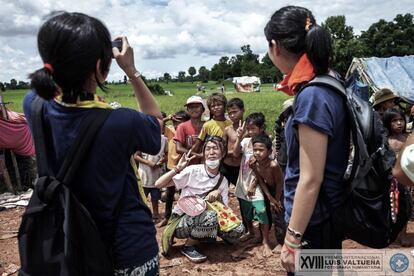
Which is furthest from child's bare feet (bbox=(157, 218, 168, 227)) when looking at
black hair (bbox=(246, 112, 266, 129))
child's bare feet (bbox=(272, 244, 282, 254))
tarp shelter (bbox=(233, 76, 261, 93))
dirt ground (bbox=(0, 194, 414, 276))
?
tarp shelter (bbox=(233, 76, 261, 93))

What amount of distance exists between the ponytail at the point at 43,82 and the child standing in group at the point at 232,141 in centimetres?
332

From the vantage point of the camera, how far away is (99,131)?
132 cm

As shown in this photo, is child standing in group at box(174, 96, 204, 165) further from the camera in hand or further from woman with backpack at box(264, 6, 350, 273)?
the camera in hand

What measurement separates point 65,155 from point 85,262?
405mm

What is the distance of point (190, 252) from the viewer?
379 cm

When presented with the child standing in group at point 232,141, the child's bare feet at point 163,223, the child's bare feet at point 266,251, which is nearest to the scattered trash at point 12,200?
the child's bare feet at point 163,223

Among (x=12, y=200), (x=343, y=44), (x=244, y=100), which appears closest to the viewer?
(x=12, y=200)

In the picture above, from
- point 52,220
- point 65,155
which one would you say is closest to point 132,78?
point 65,155

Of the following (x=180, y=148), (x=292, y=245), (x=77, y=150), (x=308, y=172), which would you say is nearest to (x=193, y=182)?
(x=180, y=148)

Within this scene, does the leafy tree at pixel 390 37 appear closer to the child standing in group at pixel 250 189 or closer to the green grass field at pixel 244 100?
the green grass field at pixel 244 100

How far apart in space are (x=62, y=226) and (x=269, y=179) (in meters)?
2.83

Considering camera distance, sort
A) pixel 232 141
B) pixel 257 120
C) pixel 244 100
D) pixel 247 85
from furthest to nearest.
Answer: pixel 247 85, pixel 244 100, pixel 232 141, pixel 257 120

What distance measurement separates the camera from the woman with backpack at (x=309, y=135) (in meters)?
1.55

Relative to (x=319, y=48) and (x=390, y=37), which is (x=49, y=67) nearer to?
(x=319, y=48)
